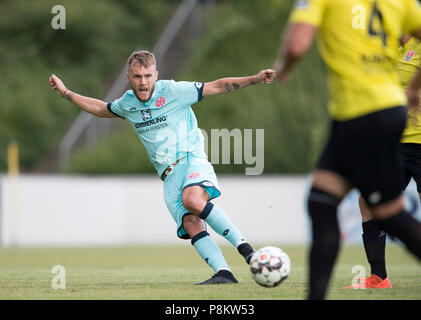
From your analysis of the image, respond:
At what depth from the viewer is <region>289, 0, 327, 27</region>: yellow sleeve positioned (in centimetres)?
470

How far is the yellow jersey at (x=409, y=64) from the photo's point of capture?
23.7 feet

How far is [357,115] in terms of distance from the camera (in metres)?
4.82

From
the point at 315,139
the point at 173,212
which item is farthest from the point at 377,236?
the point at 315,139

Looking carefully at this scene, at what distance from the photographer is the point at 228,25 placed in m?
27.8

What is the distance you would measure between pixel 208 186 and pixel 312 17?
2.86 m

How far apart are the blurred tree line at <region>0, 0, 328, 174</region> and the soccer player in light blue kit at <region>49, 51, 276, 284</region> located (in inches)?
655

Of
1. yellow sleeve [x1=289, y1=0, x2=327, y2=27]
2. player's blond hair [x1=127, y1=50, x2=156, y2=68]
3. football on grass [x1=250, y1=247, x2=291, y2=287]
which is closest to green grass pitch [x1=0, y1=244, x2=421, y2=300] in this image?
football on grass [x1=250, y1=247, x2=291, y2=287]

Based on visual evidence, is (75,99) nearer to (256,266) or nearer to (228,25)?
(256,266)

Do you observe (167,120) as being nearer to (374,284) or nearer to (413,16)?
(374,284)

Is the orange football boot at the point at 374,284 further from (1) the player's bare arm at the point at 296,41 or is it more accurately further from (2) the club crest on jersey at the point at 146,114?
(1) the player's bare arm at the point at 296,41

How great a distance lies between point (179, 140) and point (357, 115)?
2.95m

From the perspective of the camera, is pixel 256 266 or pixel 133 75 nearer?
pixel 256 266


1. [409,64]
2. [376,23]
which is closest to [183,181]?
[409,64]
